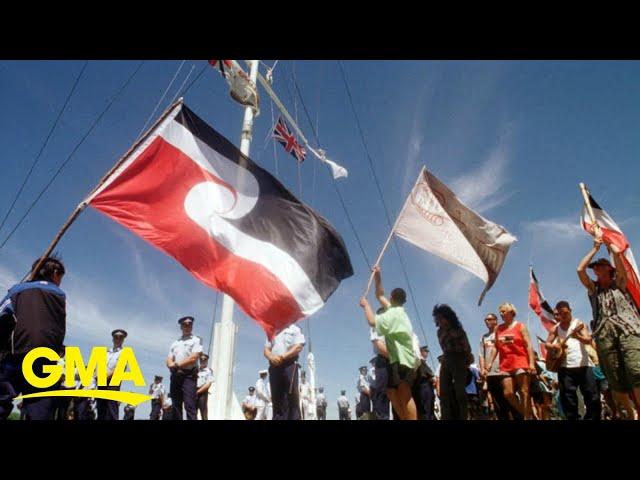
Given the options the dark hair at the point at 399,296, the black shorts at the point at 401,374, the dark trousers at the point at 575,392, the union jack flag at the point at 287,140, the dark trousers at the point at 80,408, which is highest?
the union jack flag at the point at 287,140

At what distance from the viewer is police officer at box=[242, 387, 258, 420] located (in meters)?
11.0

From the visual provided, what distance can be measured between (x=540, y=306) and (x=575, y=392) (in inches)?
137

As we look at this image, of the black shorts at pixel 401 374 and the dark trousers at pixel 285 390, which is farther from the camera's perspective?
the dark trousers at pixel 285 390

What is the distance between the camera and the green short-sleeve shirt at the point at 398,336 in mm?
→ 4164

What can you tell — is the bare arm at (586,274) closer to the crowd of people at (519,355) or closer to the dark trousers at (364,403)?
the crowd of people at (519,355)

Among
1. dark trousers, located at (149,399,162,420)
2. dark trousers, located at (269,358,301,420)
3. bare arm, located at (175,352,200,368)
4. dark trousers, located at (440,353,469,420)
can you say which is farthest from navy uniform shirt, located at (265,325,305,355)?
dark trousers, located at (149,399,162,420)

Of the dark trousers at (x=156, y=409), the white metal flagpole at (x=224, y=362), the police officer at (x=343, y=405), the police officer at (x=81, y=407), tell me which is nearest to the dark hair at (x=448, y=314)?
the white metal flagpole at (x=224, y=362)

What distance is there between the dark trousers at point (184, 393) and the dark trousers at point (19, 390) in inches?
103

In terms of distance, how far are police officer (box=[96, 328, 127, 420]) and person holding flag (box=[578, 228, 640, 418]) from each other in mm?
6857

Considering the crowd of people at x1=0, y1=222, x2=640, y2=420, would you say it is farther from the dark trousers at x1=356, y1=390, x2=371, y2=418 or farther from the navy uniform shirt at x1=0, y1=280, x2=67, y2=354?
the dark trousers at x1=356, y1=390, x2=371, y2=418

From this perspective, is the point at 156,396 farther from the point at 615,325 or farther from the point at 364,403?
the point at 615,325

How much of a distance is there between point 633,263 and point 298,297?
3.97 meters

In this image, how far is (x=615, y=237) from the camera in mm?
5027
